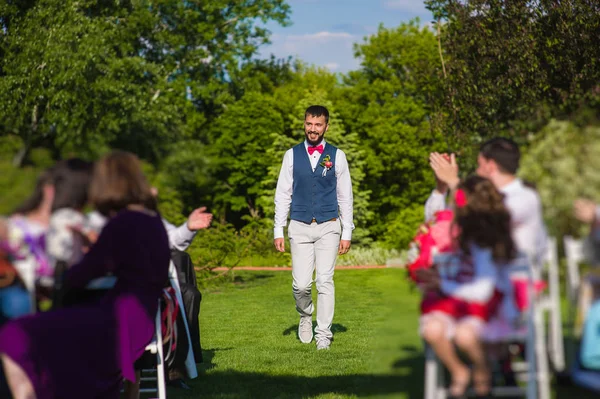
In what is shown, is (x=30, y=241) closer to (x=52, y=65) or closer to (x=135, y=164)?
(x=135, y=164)

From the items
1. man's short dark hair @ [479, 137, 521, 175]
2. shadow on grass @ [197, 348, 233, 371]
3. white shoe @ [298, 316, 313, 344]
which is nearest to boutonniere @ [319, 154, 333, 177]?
white shoe @ [298, 316, 313, 344]

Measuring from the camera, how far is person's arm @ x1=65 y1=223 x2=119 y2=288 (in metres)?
3.64

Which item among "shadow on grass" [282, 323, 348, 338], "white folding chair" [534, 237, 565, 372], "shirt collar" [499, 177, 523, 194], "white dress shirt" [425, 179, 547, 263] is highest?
"shirt collar" [499, 177, 523, 194]

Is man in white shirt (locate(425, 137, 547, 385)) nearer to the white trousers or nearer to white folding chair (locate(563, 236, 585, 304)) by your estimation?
white folding chair (locate(563, 236, 585, 304))

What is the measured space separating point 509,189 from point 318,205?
5.37m

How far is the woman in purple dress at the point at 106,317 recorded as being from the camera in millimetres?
3662

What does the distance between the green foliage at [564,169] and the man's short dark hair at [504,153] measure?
4 cm

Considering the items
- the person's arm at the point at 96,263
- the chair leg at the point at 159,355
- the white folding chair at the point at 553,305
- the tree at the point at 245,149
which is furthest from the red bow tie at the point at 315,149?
the tree at the point at 245,149

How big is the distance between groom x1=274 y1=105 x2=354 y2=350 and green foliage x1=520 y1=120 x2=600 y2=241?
17.0ft

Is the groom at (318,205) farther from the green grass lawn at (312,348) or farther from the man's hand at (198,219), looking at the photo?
the man's hand at (198,219)

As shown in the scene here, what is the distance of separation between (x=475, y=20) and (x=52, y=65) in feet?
38.9

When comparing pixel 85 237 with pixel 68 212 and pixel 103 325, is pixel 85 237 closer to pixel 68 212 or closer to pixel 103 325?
pixel 68 212

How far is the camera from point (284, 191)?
8875mm

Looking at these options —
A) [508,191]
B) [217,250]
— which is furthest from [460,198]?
[217,250]
